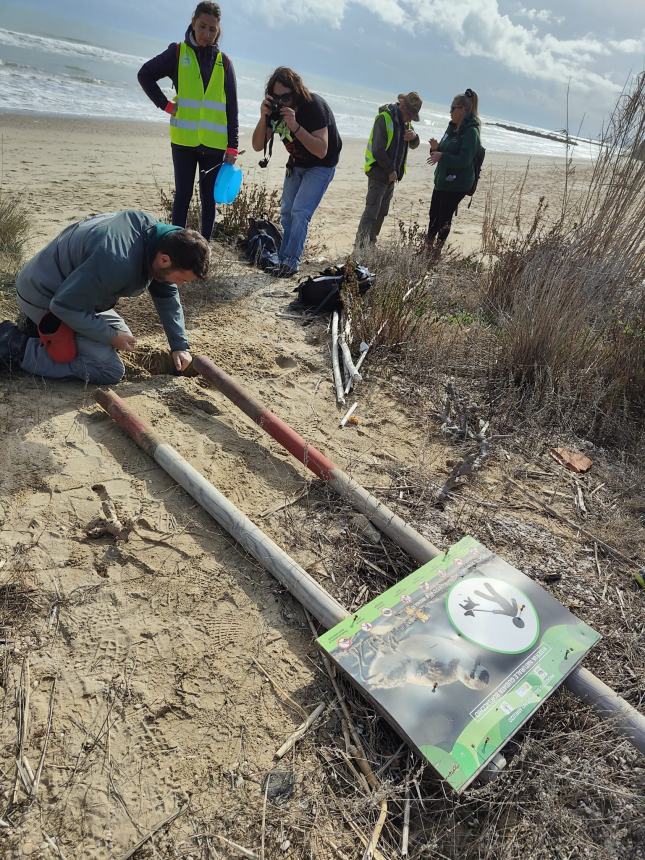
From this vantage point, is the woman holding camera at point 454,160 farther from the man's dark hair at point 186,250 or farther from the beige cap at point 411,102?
the man's dark hair at point 186,250

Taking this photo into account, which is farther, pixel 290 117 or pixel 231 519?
pixel 290 117

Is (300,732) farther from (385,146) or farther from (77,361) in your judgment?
(385,146)

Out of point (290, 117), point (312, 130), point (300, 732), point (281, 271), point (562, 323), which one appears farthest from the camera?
point (281, 271)

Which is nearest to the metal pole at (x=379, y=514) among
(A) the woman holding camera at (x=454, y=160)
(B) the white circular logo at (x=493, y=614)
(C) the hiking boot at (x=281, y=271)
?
(B) the white circular logo at (x=493, y=614)

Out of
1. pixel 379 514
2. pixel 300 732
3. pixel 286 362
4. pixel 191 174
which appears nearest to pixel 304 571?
pixel 379 514

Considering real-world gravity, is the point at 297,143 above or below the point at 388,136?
below

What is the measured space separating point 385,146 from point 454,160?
31.6 inches

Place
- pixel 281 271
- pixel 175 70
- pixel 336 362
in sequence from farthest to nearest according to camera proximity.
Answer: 1. pixel 281 271
2. pixel 175 70
3. pixel 336 362

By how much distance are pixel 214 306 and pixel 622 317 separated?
3.42m

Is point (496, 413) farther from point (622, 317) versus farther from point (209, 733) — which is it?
point (209, 733)

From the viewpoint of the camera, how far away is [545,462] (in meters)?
3.56

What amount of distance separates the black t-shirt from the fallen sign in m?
3.44

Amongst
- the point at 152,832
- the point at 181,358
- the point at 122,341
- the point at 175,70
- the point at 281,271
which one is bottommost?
the point at 152,832

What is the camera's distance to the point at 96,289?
122 inches
